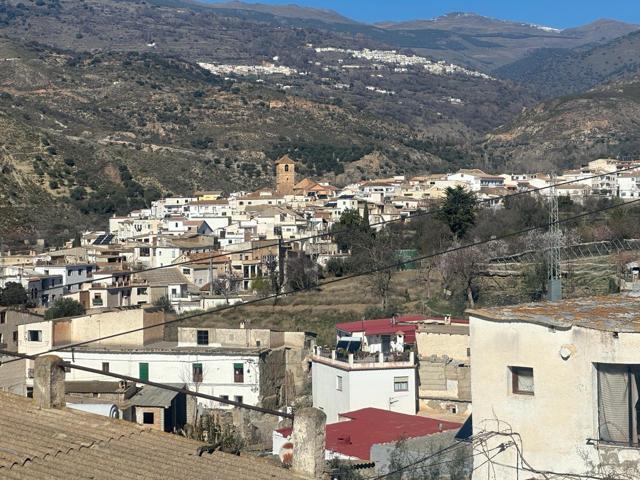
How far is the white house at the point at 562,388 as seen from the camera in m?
8.42

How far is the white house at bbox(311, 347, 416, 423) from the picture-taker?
26016 mm

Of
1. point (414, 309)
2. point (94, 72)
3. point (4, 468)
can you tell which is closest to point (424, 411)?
point (414, 309)

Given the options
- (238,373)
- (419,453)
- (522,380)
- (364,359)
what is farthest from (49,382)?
(238,373)

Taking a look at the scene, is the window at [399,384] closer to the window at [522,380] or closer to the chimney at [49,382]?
the window at [522,380]

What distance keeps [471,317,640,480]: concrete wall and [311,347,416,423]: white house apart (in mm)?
16993

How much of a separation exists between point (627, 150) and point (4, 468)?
123 metres

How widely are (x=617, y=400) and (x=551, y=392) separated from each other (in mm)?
378

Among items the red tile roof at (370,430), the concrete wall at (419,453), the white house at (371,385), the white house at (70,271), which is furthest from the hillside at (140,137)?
the concrete wall at (419,453)

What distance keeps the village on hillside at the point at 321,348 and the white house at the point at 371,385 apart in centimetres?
3

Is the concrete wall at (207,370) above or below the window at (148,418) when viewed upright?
below

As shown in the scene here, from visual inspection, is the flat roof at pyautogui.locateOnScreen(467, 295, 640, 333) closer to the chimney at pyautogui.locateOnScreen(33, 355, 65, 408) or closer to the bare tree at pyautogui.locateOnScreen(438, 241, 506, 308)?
the chimney at pyautogui.locateOnScreen(33, 355, 65, 408)

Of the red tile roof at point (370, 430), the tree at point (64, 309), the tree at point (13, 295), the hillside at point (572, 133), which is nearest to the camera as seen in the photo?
the red tile roof at point (370, 430)

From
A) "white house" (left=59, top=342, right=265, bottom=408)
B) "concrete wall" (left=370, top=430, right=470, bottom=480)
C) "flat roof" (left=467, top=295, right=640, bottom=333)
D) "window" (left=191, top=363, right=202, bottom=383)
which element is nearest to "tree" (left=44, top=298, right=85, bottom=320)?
"white house" (left=59, top=342, right=265, bottom=408)

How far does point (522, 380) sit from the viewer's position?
8719 mm
